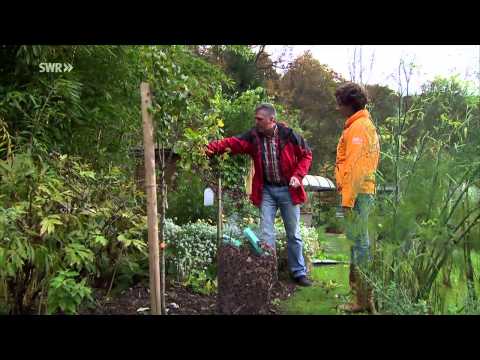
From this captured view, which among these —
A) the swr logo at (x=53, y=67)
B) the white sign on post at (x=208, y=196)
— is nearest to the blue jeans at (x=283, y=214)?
the white sign on post at (x=208, y=196)

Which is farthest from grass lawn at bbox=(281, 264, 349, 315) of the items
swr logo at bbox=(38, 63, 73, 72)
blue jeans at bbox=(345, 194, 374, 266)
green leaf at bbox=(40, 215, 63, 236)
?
swr logo at bbox=(38, 63, 73, 72)

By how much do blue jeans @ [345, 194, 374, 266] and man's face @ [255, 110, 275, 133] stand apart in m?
1.30

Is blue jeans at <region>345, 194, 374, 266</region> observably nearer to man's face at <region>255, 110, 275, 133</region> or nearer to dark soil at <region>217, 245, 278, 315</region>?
dark soil at <region>217, 245, 278, 315</region>

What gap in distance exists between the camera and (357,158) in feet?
11.5

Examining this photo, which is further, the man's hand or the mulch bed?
the man's hand

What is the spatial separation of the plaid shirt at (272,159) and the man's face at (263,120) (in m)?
0.08

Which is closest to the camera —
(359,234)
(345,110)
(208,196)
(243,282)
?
(359,234)

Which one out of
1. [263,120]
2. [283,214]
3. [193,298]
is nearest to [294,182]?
[283,214]

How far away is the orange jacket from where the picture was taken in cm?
336

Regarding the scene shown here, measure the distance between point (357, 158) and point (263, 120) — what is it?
3.37 ft

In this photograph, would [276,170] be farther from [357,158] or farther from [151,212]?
[151,212]

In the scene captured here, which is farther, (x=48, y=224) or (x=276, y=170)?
(x=276, y=170)

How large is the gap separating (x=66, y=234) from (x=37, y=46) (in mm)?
1464
